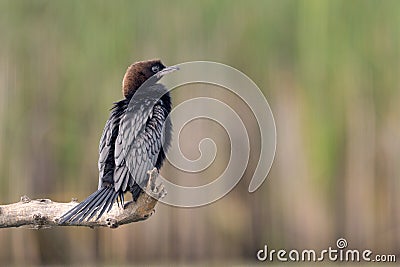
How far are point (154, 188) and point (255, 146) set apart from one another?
105 inches

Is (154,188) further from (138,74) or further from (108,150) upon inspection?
(138,74)

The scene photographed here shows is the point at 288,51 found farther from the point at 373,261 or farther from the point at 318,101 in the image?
the point at 373,261

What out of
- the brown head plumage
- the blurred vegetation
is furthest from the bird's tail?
the blurred vegetation

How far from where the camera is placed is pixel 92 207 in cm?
306

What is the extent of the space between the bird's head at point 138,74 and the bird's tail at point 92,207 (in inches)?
23.0

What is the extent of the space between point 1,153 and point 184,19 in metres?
1.47

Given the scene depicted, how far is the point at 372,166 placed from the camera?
17.8ft

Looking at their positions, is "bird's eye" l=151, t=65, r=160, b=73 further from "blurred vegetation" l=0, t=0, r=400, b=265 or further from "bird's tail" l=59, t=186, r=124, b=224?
"blurred vegetation" l=0, t=0, r=400, b=265

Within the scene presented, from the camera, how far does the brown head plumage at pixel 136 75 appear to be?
3.60 m

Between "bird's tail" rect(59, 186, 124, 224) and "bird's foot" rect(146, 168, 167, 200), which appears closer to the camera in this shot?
"bird's foot" rect(146, 168, 167, 200)

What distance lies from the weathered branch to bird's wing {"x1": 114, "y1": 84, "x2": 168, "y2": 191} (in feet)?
0.37

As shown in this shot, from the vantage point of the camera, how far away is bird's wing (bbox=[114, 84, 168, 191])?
3.20m

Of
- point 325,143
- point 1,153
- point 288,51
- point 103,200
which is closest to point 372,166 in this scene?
point 325,143

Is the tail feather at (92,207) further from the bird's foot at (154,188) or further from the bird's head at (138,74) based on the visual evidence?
the bird's head at (138,74)
